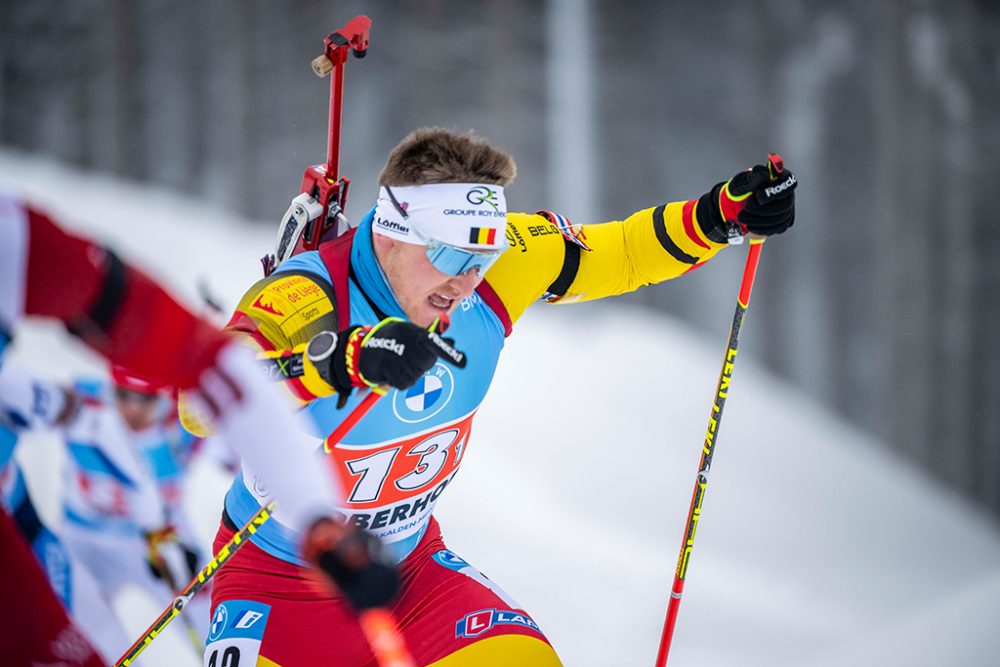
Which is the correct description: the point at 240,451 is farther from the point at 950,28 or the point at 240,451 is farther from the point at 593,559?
the point at 950,28

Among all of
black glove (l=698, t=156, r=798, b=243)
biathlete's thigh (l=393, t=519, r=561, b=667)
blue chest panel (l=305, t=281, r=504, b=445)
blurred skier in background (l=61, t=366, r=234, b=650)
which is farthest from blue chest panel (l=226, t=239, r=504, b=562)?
blurred skier in background (l=61, t=366, r=234, b=650)

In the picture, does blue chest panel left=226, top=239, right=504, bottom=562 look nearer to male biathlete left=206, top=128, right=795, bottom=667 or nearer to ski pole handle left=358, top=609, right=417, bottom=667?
male biathlete left=206, top=128, right=795, bottom=667

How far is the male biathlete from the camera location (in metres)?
2.58

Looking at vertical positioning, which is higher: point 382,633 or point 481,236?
point 481,236

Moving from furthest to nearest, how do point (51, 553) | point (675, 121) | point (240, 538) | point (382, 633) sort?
point (675, 121)
point (51, 553)
point (240, 538)
point (382, 633)

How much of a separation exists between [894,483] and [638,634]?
23.4ft

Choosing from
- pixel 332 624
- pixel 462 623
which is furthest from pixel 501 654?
pixel 332 624

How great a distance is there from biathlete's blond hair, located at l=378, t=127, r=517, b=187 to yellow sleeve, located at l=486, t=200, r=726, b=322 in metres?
0.29

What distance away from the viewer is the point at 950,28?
14094 millimetres

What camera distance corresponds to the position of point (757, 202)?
3.07 meters

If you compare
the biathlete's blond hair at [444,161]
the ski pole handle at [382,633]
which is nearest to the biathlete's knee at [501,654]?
the ski pole handle at [382,633]

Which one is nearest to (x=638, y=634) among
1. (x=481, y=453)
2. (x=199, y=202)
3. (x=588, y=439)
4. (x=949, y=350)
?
(x=481, y=453)

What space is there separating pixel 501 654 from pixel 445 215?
1.08m

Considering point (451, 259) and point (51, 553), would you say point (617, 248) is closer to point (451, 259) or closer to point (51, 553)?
point (451, 259)
